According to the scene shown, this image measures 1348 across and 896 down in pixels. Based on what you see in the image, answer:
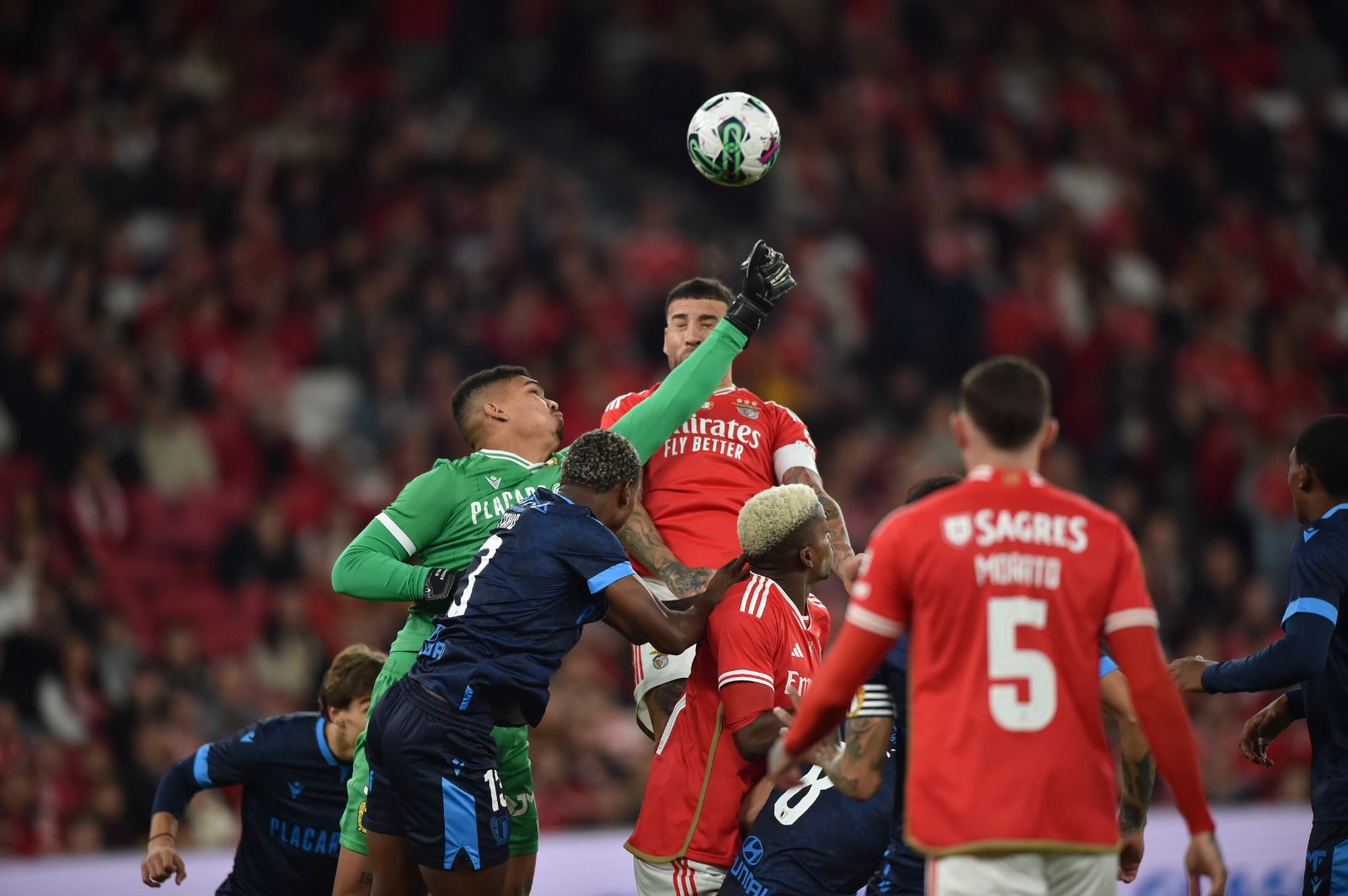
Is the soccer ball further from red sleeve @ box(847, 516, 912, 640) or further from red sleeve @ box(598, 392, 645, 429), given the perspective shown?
red sleeve @ box(847, 516, 912, 640)

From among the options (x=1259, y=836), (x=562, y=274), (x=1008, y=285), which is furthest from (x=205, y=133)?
(x=1259, y=836)

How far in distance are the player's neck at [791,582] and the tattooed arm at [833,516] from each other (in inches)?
5.4

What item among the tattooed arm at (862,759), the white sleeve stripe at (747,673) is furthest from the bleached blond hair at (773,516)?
the tattooed arm at (862,759)

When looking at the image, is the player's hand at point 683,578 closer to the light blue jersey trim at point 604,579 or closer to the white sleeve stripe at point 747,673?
the white sleeve stripe at point 747,673

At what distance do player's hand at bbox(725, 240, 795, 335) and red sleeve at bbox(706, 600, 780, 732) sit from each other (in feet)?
3.97

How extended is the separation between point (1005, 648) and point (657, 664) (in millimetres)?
2506

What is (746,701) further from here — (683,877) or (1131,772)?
(1131,772)

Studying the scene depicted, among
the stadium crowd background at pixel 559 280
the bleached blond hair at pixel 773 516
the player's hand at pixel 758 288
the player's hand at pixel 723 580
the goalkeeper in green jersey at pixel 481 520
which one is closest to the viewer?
the player's hand at pixel 723 580

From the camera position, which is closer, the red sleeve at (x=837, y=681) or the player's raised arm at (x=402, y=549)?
the red sleeve at (x=837, y=681)

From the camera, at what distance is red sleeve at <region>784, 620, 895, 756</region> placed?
4125 millimetres

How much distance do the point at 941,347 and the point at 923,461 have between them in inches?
57.8

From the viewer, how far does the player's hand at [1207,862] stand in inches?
158

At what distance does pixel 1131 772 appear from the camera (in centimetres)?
503

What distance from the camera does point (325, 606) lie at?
11.5 metres
